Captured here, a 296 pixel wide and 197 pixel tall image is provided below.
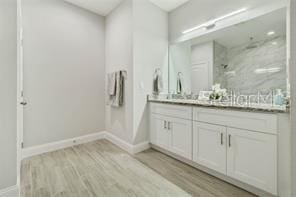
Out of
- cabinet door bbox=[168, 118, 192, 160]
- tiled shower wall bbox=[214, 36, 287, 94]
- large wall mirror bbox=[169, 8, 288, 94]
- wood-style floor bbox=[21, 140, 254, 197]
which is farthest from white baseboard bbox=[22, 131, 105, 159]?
tiled shower wall bbox=[214, 36, 287, 94]

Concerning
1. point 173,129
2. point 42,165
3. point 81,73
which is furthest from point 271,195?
Result: point 81,73

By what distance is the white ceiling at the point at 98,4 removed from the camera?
3426 mm

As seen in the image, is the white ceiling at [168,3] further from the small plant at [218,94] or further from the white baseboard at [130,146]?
the white baseboard at [130,146]

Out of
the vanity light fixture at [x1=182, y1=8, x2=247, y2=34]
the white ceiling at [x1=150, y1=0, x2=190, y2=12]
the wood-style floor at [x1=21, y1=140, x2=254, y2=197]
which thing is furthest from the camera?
the white ceiling at [x1=150, y1=0, x2=190, y2=12]

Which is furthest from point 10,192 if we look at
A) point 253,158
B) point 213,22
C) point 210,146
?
point 213,22

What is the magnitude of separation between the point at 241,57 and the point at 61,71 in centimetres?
320

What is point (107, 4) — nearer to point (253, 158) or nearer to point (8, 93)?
point (8, 93)

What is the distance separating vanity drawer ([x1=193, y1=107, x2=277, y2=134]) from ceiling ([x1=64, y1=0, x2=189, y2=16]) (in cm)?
219

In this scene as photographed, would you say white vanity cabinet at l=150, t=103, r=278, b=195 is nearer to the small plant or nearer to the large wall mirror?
the small plant

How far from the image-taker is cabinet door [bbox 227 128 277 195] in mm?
1612

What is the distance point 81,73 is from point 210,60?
2.61 metres

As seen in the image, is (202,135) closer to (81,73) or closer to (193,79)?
(193,79)

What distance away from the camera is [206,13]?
9.15 feet

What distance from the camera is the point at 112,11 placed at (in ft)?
12.2
